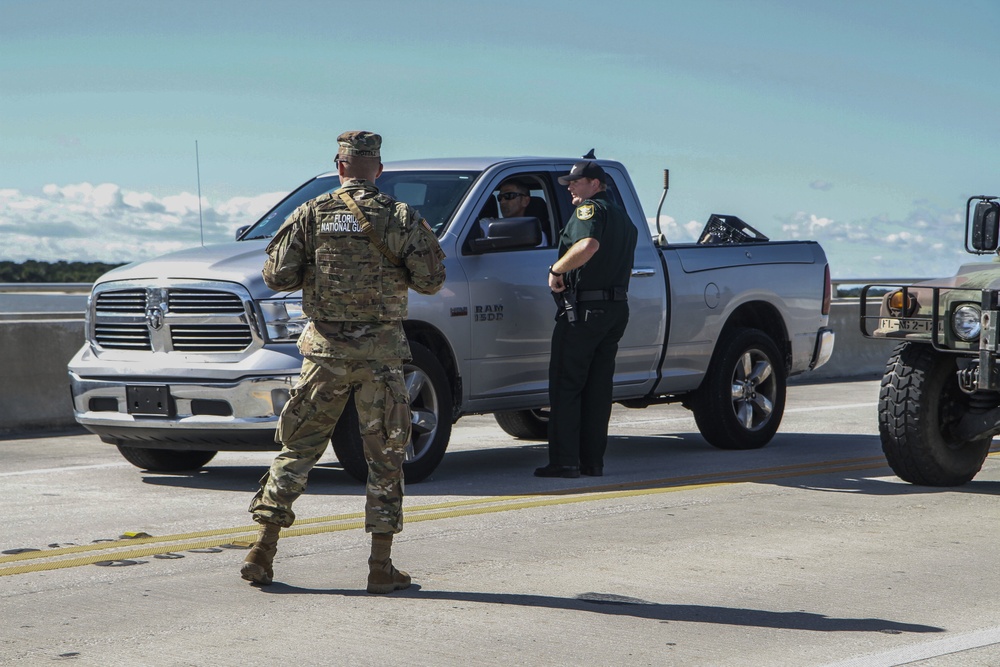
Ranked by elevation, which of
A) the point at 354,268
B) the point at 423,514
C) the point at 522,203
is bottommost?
the point at 423,514

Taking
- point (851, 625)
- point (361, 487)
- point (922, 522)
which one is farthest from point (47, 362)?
point (851, 625)

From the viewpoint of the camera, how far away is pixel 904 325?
8211 mm

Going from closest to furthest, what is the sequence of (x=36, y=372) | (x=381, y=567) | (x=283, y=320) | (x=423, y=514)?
(x=381, y=567) < (x=423, y=514) < (x=283, y=320) < (x=36, y=372)

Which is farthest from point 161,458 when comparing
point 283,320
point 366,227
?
point 366,227

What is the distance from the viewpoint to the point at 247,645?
4793 millimetres

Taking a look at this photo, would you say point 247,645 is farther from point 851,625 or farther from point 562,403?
point 562,403

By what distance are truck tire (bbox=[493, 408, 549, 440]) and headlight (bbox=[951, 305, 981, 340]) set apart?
4.09 metres

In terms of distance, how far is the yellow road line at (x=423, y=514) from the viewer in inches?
251

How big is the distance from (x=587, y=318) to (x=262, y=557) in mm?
3558

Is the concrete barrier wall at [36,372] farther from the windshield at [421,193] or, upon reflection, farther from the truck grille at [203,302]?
the truck grille at [203,302]

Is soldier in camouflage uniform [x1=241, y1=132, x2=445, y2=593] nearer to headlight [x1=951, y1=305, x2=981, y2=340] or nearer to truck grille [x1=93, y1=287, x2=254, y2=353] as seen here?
truck grille [x1=93, y1=287, x2=254, y2=353]

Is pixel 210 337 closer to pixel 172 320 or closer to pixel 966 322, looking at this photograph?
pixel 172 320

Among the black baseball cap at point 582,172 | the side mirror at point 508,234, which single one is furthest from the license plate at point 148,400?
the black baseball cap at point 582,172

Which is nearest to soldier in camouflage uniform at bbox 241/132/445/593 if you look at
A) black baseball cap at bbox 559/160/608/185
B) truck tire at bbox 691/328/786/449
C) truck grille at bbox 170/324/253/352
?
truck grille at bbox 170/324/253/352
